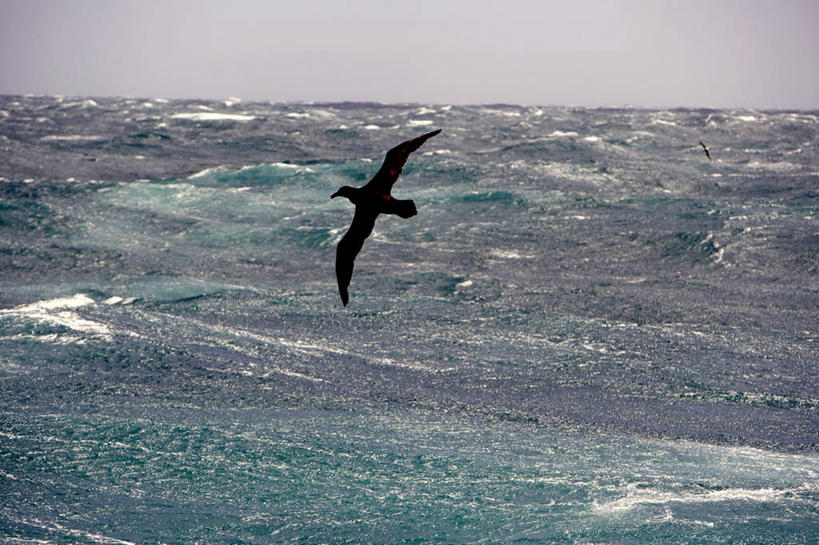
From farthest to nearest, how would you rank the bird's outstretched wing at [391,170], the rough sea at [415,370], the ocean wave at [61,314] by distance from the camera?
the ocean wave at [61,314] < the rough sea at [415,370] < the bird's outstretched wing at [391,170]

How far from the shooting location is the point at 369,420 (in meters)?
21.4

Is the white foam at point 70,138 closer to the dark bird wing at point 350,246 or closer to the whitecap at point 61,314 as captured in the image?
the whitecap at point 61,314

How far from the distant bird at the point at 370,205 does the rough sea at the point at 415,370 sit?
30.2ft

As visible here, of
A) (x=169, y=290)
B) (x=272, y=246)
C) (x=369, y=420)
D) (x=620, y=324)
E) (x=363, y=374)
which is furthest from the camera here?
(x=272, y=246)

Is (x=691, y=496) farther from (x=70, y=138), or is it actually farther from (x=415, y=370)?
(x=70, y=138)

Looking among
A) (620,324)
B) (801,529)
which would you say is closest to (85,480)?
(801,529)

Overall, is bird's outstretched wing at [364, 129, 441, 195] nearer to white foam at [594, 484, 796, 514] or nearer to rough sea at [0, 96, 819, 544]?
rough sea at [0, 96, 819, 544]

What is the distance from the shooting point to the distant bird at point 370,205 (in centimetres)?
830

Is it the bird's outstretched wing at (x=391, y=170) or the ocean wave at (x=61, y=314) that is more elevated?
the bird's outstretched wing at (x=391, y=170)

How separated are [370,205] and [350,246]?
0.61m

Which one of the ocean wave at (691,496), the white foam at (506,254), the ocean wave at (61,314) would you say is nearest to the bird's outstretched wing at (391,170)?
the ocean wave at (691,496)

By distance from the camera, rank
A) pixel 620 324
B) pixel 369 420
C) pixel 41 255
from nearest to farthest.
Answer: pixel 369 420 → pixel 620 324 → pixel 41 255

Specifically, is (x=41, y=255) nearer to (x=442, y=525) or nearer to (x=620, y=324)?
(x=620, y=324)

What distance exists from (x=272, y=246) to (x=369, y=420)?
63.2ft
